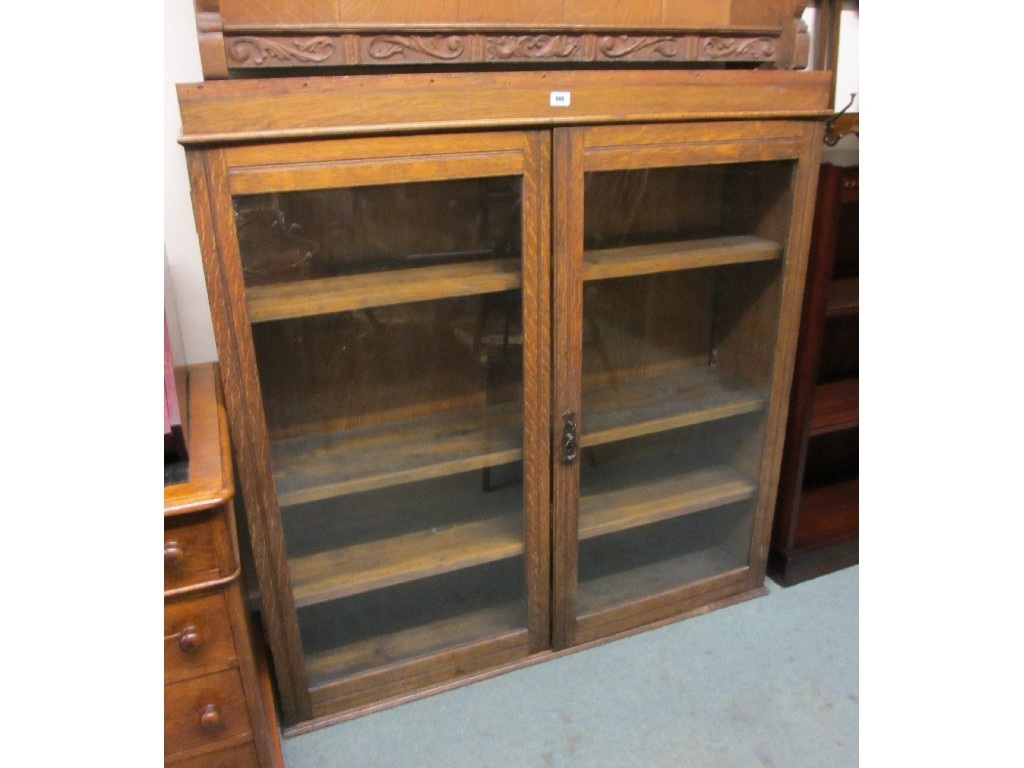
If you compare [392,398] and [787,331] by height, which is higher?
[787,331]

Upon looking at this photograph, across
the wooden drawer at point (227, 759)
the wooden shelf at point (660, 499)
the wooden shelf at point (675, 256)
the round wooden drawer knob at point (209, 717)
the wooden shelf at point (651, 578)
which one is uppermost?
the wooden shelf at point (675, 256)

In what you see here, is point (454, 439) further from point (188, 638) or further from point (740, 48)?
point (740, 48)

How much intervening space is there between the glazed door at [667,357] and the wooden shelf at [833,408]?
0.60 feet

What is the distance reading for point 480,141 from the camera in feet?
3.99

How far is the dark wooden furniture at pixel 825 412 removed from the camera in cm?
162

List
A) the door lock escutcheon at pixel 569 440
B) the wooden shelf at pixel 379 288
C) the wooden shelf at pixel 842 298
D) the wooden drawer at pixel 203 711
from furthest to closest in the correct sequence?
the wooden shelf at pixel 842 298, the door lock escutcheon at pixel 569 440, the wooden shelf at pixel 379 288, the wooden drawer at pixel 203 711

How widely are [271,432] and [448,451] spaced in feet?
1.19

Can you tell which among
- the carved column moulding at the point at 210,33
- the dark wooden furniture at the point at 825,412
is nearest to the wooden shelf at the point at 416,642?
the dark wooden furniture at the point at 825,412

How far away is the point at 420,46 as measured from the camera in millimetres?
1189

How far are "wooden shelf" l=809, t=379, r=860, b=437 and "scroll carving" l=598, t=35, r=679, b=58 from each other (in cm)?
91

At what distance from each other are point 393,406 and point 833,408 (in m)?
1.13

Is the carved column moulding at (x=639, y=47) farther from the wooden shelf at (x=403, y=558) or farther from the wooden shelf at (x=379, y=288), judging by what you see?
the wooden shelf at (x=403, y=558)

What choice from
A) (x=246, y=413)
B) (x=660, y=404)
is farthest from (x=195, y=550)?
(x=660, y=404)

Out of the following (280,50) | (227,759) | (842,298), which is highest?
(280,50)
